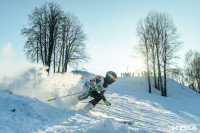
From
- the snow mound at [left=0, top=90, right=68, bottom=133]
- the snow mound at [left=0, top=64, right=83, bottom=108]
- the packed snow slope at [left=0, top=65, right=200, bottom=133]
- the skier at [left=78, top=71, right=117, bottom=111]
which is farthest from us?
the skier at [left=78, top=71, right=117, bottom=111]

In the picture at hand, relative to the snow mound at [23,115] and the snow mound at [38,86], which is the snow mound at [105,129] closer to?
the snow mound at [23,115]

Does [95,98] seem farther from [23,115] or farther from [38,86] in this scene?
[23,115]

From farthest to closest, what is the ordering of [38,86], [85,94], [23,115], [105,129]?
[85,94], [38,86], [23,115], [105,129]

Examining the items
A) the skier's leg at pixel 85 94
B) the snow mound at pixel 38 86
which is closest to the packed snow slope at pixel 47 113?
the snow mound at pixel 38 86

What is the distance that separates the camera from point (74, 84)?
359 inches

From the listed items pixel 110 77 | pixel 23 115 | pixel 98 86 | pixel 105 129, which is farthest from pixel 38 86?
pixel 105 129

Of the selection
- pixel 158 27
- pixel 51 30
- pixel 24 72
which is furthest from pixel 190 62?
pixel 24 72

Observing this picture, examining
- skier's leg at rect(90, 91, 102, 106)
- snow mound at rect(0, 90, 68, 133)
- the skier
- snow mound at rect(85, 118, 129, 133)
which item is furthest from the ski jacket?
snow mound at rect(85, 118, 129, 133)

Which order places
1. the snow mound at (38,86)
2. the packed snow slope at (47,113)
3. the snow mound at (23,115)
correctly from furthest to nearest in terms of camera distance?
the snow mound at (38,86) → the packed snow slope at (47,113) → the snow mound at (23,115)

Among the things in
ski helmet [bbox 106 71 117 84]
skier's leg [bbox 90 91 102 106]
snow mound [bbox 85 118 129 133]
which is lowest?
snow mound [bbox 85 118 129 133]

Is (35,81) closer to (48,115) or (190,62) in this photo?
(48,115)

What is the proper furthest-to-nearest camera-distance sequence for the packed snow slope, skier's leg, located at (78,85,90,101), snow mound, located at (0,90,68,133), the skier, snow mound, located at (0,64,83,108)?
skier's leg, located at (78,85,90,101), the skier, snow mound, located at (0,64,83,108), the packed snow slope, snow mound, located at (0,90,68,133)

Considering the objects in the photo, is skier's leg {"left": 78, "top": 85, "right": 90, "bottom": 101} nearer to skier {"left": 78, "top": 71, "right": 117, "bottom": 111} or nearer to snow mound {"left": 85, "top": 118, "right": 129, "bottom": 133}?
skier {"left": 78, "top": 71, "right": 117, "bottom": 111}

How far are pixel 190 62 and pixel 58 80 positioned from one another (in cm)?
4176
